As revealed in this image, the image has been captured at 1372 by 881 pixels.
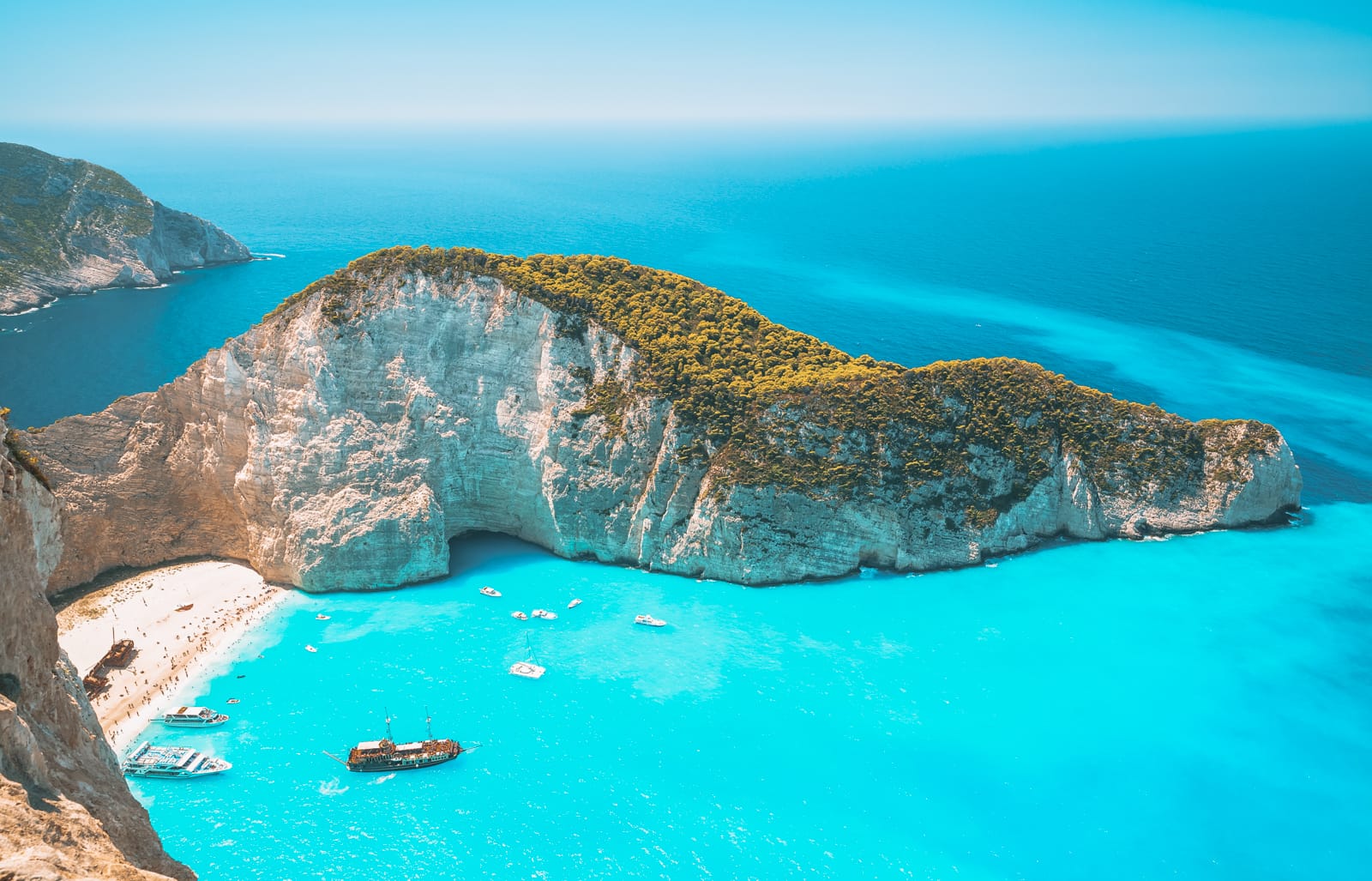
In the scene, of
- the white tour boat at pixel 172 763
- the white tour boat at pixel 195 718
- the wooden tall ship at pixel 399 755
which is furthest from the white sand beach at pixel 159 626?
the wooden tall ship at pixel 399 755

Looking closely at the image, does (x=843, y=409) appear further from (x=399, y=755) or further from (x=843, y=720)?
(x=399, y=755)

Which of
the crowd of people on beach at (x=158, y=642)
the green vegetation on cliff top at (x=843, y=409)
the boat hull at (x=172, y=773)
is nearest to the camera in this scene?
the boat hull at (x=172, y=773)

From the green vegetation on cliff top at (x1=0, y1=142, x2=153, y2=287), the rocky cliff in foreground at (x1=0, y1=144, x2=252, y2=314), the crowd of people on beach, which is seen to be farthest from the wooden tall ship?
the green vegetation on cliff top at (x1=0, y1=142, x2=153, y2=287)

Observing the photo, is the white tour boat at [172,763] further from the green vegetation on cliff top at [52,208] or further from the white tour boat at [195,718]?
the green vegetation on cliff top at [52,208]

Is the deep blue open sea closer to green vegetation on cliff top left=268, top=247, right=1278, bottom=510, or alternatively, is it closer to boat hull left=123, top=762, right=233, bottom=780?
boat hull left=123, top=762, right=233, bottom=780

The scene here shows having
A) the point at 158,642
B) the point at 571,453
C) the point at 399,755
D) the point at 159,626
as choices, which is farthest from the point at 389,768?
the point at 571,453

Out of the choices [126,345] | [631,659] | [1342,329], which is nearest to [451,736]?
[631,659]

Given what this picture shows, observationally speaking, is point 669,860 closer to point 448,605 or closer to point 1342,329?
point 448,605
